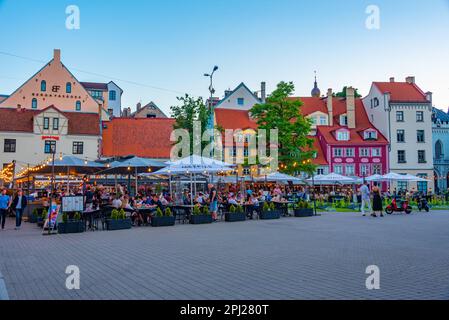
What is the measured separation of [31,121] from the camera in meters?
47.9

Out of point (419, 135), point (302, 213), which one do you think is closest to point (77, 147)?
point (302, 213)

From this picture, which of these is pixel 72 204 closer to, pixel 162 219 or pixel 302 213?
pixel 162 219

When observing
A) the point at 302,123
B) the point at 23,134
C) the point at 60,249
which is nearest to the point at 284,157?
the point at 302,123

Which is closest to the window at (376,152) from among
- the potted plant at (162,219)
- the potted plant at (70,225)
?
the potted plant at (162,219)

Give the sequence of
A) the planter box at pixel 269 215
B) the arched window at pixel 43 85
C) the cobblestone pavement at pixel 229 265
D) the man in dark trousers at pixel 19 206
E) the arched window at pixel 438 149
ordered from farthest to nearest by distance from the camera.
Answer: the arched window at pixel 438 149
the arched window at pixel 43 85
the planter box at pixel 269 215
the man in dark trousers at pixel 19 206
the cobblestone pavement at pixel 229 265

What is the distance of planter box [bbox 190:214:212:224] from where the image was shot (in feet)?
65.4

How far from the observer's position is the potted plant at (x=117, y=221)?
1774cm

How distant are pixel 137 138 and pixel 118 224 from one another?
37954mm

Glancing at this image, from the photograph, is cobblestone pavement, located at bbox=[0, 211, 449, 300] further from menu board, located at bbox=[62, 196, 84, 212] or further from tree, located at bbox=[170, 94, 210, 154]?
tree, located at bbox=[170, 94, 210, 154]

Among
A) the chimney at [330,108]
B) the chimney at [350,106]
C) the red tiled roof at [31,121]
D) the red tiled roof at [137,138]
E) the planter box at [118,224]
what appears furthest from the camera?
the chimney at [330,108]

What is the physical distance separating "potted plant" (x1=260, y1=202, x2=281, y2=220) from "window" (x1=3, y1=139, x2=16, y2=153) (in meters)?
34.1

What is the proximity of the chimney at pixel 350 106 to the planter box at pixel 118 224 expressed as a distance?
4808 cm

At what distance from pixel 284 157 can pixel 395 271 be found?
3391 centimetres

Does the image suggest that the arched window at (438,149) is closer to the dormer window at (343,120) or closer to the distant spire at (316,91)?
the dormer window at (343,120)
